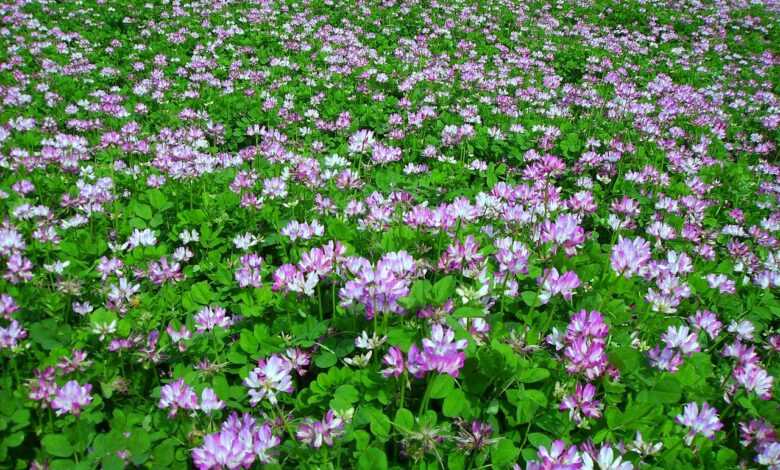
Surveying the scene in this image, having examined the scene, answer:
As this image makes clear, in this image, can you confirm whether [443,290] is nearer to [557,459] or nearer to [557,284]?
[557,284]

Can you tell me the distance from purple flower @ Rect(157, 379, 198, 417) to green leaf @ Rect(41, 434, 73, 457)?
1.22 ft

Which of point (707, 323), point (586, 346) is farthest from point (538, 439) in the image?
point (707, 323)

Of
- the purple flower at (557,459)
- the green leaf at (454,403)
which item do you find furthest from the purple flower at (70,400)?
the purple flower at (557,459)

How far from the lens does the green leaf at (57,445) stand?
1.88 meters

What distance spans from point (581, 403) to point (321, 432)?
3.51 ft

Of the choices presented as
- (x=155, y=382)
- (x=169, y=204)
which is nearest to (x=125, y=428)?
(x=155, y=382)

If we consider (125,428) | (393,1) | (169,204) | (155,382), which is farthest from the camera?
(393,1)

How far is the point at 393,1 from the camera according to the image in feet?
43.9

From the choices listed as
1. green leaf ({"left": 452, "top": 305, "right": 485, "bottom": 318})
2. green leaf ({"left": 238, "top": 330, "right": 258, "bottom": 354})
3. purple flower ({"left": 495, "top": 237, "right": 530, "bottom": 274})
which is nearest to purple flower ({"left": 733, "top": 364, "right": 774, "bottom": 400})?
purple flower ({"left": 495, "top": 237, "right": 530, "bottom": 274})

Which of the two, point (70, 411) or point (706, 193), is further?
point (706, 193)

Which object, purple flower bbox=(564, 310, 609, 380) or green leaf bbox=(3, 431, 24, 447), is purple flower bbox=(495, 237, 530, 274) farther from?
green leaf bbox=(3, 431, 24, 447)

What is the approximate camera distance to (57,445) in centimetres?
190

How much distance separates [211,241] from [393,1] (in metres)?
11.8

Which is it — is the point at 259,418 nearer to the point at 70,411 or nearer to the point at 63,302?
the point at 70,411
